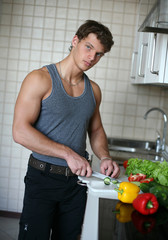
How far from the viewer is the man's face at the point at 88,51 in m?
1.71

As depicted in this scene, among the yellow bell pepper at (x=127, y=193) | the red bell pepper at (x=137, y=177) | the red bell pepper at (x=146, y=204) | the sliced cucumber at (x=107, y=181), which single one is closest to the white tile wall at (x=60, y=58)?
the red bell pepper at (x=137, y=177)

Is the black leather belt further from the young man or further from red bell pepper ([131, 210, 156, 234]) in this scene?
red bell pepper ([131, 210, 156, 234])

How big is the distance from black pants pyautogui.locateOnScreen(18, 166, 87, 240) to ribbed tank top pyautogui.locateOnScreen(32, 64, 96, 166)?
A: 0.10m

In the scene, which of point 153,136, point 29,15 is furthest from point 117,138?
point 29,15

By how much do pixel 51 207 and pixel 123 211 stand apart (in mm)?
503

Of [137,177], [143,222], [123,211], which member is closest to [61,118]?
[137,177]

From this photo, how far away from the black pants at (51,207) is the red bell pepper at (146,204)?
1.72 ft

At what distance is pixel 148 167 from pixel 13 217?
2123 millimetres

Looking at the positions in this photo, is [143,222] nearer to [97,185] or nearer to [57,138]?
[97,185]

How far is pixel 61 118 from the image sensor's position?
169 centimetres

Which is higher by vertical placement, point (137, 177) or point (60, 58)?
point (60, 58)

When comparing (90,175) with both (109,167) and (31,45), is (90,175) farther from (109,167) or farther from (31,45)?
(31,45)

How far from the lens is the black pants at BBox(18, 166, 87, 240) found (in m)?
1.63

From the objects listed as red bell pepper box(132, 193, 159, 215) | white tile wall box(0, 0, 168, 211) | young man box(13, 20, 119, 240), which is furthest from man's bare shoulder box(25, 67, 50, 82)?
white tile wall box(0, 0, 168, 211)
